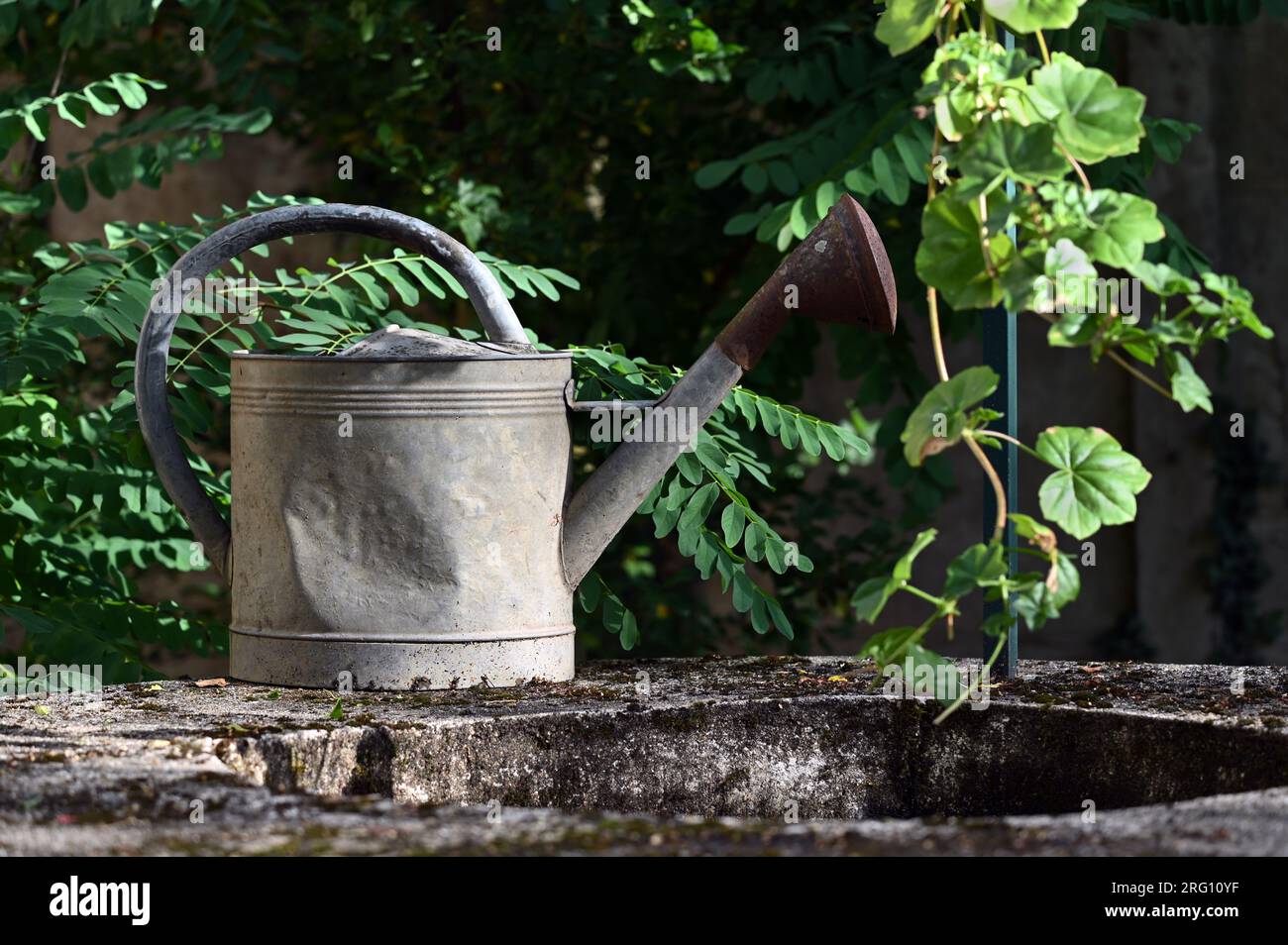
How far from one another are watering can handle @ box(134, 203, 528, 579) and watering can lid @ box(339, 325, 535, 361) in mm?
154

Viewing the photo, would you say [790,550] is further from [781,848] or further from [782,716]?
[781,848]

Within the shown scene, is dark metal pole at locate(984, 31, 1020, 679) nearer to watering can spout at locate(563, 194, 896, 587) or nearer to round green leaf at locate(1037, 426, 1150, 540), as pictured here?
watering can spout at locate(563, 194, 896, 587)

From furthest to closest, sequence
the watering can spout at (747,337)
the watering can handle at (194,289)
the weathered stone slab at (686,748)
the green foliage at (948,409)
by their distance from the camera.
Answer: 1. the watering can handle at (194,289)
2. the watering can spout at (747,337)
3. the weathered stone slab at (686,748)
4. the green foliage at (948,409)

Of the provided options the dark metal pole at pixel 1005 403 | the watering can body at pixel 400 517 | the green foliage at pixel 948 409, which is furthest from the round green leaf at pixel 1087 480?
the watering can body at pixel 400 517

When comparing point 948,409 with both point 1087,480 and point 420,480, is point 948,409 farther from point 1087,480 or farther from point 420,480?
point 420,480

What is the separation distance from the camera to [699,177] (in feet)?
11.2

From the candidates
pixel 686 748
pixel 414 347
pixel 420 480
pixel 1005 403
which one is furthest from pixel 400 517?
pixel 1005 403

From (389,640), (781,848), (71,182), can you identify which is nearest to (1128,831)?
(781,848)

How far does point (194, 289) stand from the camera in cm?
232

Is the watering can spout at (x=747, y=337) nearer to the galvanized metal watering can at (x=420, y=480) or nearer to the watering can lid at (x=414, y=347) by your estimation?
the galvanized metal watering can at (x=420, y=480)

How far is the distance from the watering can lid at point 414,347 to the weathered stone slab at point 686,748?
431 millimetres

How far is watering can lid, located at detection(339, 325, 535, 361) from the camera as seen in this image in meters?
2.15

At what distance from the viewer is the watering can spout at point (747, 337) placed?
6.89ft

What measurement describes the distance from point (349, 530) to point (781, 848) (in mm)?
963
